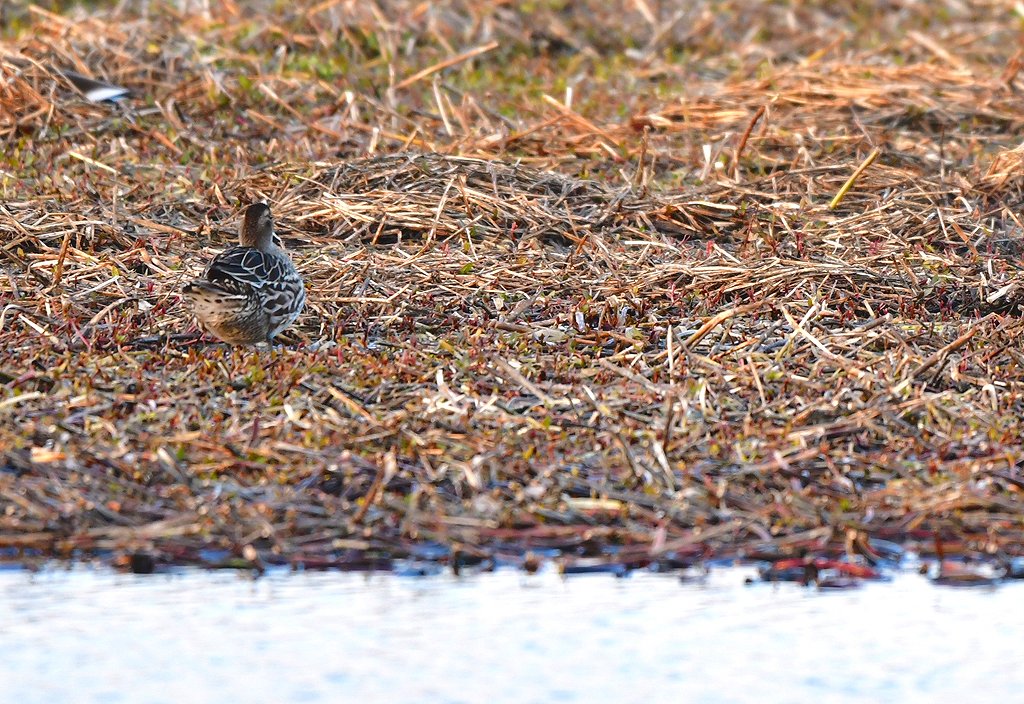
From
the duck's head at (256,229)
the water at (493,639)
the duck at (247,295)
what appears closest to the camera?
the water at (493,639)

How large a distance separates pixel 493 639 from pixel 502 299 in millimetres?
3966

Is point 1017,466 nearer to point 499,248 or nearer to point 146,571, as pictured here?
point 146,571

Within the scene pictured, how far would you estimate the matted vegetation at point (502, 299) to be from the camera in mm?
6289

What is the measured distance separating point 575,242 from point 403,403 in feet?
9.50

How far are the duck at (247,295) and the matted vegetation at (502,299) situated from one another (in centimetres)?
16

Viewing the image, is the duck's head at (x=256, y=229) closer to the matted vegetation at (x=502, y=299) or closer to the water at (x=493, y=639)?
the matted vegetation at (x=502, y=299)

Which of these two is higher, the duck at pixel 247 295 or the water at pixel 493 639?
the duck at pixel 247 295

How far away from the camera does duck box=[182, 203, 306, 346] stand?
26.4ft

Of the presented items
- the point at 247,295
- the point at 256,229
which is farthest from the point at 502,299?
the point at 247,295

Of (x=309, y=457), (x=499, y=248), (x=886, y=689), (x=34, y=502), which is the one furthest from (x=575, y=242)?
(x=886, y=689)

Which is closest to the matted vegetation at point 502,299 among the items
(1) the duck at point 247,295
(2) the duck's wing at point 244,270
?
(1) the duck at point 247,295

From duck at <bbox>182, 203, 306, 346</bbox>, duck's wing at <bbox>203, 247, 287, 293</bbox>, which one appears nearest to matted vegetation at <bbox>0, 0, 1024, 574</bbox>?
duck at <bbox>182, 203, 306, 346</bbox>

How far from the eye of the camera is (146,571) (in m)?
5.87

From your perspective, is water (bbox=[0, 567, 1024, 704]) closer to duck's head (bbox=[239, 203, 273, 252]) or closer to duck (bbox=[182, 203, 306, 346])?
duck (bbox=[182, 203, 306, 346])
